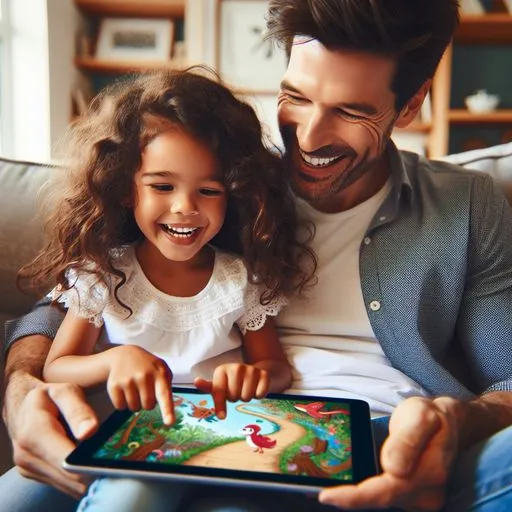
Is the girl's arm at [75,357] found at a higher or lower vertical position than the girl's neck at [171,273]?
lower

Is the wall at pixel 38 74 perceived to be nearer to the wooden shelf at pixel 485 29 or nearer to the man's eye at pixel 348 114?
the wooden shelf at pixel 485 29

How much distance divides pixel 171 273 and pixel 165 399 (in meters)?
0.34

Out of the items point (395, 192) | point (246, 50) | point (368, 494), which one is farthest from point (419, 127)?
point (368, 494)

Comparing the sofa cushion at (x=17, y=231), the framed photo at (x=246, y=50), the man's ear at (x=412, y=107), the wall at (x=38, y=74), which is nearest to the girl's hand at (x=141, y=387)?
the sofa cushion at (x=17, y=231)

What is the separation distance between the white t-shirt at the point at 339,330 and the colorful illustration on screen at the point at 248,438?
152 mm

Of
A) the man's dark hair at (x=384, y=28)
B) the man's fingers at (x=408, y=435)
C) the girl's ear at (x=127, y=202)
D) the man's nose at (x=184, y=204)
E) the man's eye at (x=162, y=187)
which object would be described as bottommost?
the man's fingers at (x=408, y=435)

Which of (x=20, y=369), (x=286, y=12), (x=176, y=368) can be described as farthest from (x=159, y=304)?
(x=286, y=12)

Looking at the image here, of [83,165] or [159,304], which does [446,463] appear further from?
[83,165]

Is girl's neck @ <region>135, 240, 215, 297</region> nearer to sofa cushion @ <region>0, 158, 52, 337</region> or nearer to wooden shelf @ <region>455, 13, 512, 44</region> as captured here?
sofa cushion @ <region>0, 158, 52, 337</region>

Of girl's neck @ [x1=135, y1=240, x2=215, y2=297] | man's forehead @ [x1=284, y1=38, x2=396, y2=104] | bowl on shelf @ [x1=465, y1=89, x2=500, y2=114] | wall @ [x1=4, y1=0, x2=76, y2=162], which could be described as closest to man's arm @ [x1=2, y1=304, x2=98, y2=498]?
girl's neck @ [x1=135, y1=240, x2=215, y2=297]

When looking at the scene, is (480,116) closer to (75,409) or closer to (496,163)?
(496,163)

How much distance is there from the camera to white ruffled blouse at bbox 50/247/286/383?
1000 mm

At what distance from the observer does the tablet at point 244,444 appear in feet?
2.21

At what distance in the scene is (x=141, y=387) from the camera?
767 mm
